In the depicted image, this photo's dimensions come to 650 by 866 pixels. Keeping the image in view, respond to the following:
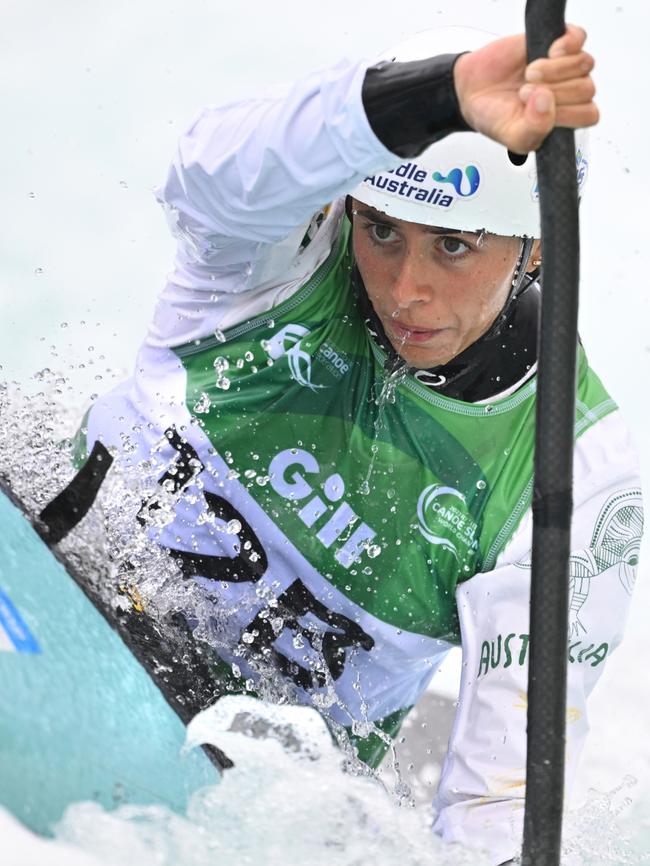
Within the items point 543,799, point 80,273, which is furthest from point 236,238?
point 80,273

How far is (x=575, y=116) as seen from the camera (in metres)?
1.21

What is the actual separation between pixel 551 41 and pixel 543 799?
73 cm

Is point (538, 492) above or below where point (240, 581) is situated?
above

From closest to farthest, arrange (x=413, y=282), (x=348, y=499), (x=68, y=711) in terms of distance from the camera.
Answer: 1. (x=68, y=711)
2. (x=413, y=282)
3. (x=348, y=499)

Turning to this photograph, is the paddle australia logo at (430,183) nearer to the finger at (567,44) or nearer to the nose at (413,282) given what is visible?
the nose at (413,282)

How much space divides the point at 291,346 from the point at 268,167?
1.43 ft

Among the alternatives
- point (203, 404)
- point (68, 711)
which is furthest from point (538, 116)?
point (203, 404)

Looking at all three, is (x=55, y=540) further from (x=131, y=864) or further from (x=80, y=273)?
(x=80, y=273)

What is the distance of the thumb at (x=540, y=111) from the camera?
1.19 meters

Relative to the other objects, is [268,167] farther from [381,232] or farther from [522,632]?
[522,632]

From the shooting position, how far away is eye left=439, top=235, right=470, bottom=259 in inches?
67.4

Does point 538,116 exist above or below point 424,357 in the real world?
above

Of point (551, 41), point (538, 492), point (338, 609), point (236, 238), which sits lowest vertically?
point (338, 609)

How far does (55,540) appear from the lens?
1606mm
